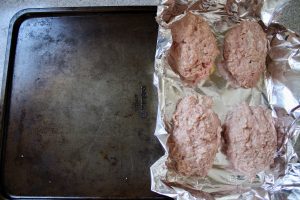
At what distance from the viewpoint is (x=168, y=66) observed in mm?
1358

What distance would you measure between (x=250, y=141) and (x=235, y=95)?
0.66 ft

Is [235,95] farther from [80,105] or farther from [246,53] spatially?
[80,105]

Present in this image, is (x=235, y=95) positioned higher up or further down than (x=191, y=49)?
further down

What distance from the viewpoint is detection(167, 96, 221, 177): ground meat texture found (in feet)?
4.11

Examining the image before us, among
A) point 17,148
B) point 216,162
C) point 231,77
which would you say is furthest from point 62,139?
point 231,77

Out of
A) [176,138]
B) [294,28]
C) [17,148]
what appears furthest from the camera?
[294,28]

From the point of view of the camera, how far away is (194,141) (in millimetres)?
1255

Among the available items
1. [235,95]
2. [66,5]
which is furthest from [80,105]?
[235,95]

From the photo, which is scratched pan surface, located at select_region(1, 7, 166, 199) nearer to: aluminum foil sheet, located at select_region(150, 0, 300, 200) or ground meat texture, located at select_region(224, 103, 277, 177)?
aluminum foil sheet, located at select_region(150, 0, 300, 200)

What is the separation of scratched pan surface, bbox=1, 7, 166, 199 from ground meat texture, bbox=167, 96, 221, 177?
0.11 meters

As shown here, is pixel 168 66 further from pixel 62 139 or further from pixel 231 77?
pixel 62 139

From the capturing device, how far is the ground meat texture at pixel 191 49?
1.33 m

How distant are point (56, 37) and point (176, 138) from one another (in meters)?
0.65

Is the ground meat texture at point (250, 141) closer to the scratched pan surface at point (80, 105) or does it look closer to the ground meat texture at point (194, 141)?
the ground meat texture at point (194, 141)
